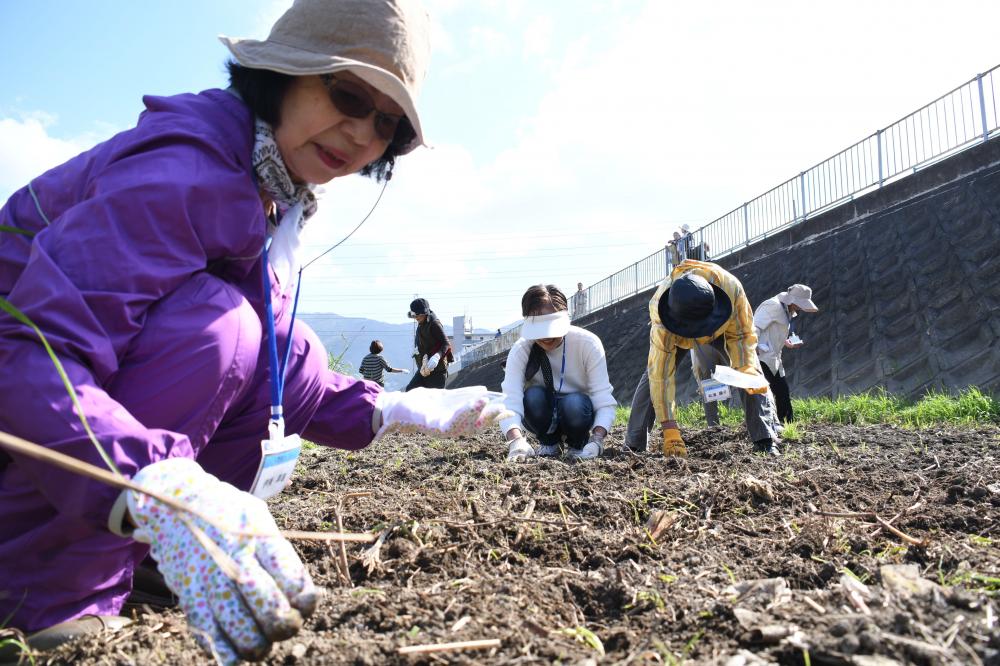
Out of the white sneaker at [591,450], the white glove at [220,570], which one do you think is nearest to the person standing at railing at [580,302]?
the white sneaker at [591,450]

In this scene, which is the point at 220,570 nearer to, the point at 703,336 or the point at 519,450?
the point at 519,450

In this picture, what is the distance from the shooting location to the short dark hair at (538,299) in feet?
15.0

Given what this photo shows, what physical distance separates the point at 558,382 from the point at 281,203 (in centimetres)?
333

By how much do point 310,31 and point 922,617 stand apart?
5.21 ft

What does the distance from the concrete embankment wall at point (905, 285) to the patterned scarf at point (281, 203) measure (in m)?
6.28

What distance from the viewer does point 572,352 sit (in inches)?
189

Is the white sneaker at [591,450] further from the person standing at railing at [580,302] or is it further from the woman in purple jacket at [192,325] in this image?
the person standing at railing at [580,302]

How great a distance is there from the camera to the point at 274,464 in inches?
61.9

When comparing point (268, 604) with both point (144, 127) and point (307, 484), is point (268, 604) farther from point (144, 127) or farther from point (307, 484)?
point (307, 484)

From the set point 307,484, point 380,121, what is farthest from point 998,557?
point 307,484

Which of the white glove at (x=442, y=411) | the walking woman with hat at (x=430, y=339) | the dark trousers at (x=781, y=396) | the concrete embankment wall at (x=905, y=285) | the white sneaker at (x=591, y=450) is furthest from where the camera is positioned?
the walking woman with hat at (x=430, y=339)

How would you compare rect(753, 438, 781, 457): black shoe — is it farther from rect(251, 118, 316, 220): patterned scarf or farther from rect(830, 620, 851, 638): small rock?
rect(251, 118, 316, 220): patterned scarf

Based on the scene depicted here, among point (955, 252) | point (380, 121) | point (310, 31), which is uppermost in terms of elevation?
point (955, 252)

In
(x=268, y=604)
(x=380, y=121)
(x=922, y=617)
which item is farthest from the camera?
(x=380, y=121)
